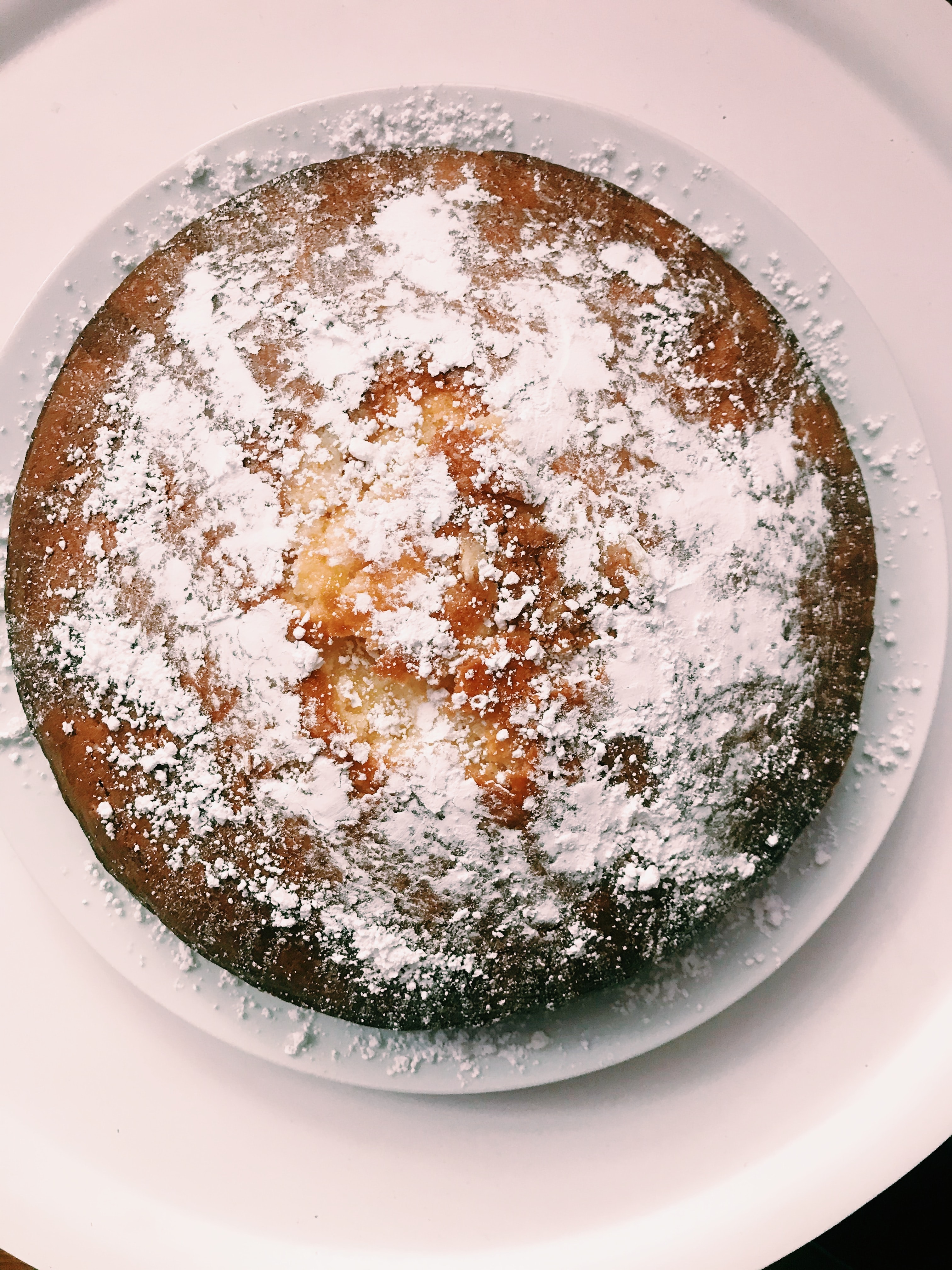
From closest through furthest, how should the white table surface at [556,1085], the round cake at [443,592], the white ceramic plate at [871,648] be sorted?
1. the round cake at [443,592]
2. the white ceramic plate at [871,648]
3. the white table surface at [556,1085]

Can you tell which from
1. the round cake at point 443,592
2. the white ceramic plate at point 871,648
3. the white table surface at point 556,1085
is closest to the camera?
the round cake at point 443,592

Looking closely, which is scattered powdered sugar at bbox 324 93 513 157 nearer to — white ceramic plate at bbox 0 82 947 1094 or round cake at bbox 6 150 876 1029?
white ceramic plate at bbox 0 82 947 1094

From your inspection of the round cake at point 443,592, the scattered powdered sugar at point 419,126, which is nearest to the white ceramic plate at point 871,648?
the scattered powdered sugar at point 419,126

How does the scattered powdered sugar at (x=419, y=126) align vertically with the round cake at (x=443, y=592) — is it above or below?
above

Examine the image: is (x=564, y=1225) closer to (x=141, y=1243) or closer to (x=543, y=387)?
(x=141, y=1243)

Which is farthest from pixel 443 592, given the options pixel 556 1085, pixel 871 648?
pixel 556 1085

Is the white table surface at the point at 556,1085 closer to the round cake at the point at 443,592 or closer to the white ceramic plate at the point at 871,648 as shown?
the white ceramic plate at the point at 871,648
